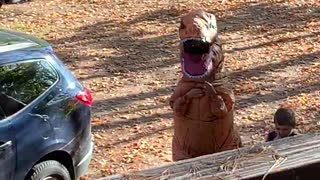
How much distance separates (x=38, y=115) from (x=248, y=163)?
4589 millimetres

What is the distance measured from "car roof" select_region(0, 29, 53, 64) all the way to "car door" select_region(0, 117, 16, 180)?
0.64 metres

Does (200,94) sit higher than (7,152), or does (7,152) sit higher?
(200,94)

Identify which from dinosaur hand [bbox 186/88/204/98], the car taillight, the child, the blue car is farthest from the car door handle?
the child

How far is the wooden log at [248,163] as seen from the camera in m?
1.73

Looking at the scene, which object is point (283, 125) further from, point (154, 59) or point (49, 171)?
point (154, 59)

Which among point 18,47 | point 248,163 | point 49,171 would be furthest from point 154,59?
point 248,163

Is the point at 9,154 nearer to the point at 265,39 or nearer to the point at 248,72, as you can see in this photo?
the point at 248,72

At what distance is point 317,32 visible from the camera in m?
13.7

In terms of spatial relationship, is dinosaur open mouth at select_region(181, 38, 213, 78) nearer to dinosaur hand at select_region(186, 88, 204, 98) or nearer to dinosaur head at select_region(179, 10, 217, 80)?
dinosaur head at select_region(179, 10, 217, 80)

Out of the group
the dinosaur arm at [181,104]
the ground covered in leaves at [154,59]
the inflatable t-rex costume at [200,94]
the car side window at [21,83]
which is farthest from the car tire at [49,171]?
the dinosaur arm at [181,104]

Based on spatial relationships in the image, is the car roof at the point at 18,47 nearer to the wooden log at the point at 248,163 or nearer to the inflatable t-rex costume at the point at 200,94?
the inflatable t-rex costume at the point at 200,94

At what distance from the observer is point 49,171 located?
6.33 metres

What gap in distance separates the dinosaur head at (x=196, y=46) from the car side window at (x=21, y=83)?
1922 mm

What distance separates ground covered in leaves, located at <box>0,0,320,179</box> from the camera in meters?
9.16
